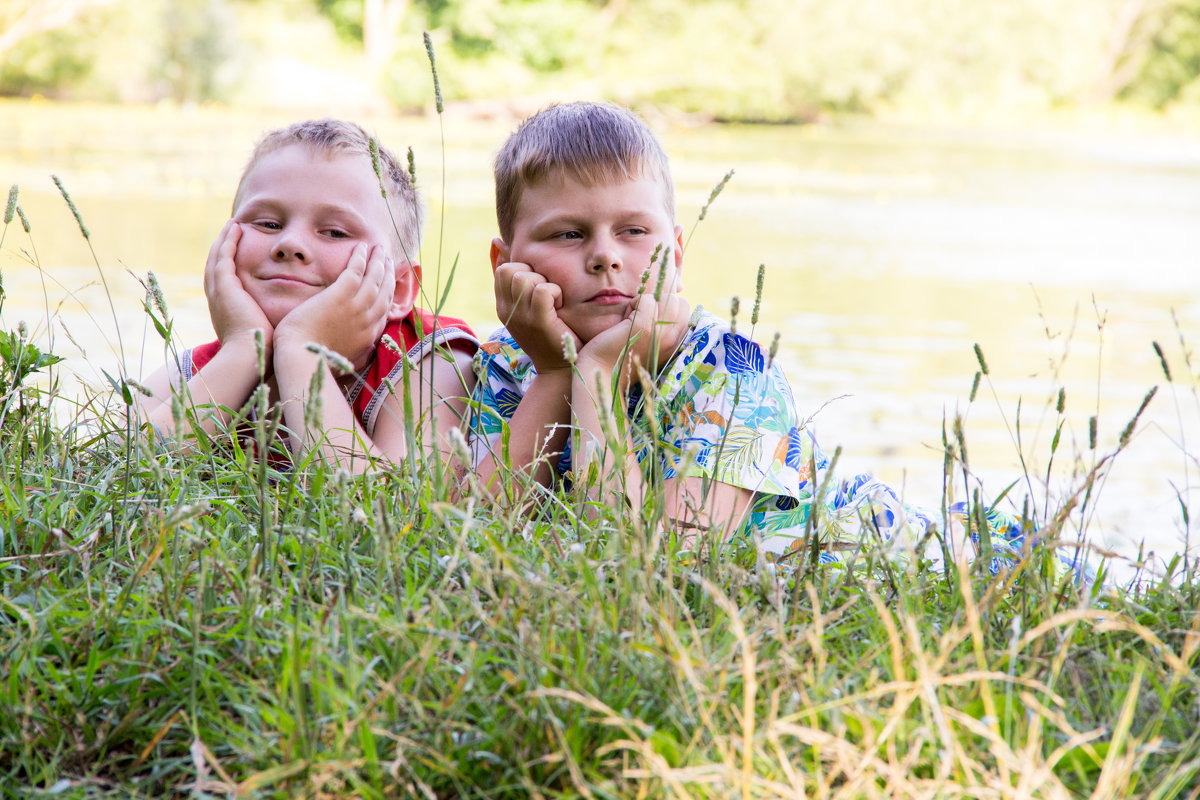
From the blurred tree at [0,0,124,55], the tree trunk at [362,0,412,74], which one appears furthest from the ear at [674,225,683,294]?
the tree trunk at [362,0,412,74]

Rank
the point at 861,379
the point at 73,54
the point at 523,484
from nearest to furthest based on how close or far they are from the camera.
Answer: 1. the point at 523,484
2. the point at 861,379
3. the point at 73,54

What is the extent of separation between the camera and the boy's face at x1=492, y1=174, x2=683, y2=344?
2.46 meters

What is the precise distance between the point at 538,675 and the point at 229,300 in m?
1.56

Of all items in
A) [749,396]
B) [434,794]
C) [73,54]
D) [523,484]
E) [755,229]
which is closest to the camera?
[434,794]

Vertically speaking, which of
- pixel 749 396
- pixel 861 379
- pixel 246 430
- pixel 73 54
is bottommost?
pixel 861 379

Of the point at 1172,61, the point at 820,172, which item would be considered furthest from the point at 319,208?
the point at 1172,61

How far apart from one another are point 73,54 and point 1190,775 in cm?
3207

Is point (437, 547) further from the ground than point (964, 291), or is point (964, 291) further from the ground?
point (437, 547)

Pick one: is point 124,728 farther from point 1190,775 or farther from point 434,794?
point 1190,775

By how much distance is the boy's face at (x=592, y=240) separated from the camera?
246 centimetres

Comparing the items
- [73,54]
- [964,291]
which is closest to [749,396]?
[964,291]

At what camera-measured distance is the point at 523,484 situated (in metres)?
1.97

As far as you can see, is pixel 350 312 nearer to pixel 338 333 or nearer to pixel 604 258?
pixel 338 333

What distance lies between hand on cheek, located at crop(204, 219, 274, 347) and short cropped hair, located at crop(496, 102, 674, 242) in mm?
605
